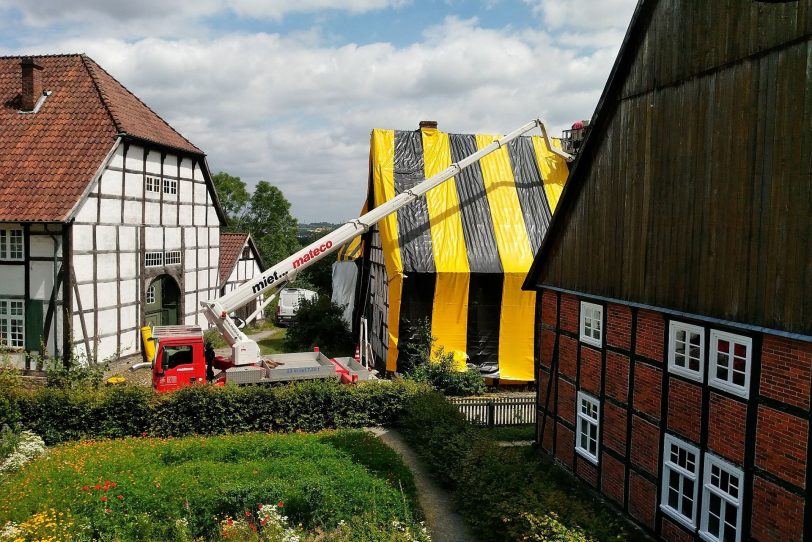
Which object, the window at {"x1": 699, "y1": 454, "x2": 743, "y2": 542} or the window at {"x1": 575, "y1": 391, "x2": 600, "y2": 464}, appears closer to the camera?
the window at {"x1": 699, "y1": 454, "x2": 743, "y2": 542}

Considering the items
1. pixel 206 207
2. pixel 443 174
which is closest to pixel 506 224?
pixel 443 174

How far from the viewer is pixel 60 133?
2091cm

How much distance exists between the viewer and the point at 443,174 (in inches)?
854

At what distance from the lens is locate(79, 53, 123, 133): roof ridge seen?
20.9 metres

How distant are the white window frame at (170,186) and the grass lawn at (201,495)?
1372 cm

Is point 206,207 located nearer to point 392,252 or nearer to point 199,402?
point 392,252

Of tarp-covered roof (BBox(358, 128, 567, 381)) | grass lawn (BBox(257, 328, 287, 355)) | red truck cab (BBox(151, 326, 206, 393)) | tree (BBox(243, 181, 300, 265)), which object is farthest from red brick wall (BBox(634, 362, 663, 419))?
tree (BBox(243, 181, 300, 265))

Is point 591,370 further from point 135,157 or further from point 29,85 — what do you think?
point 29,85

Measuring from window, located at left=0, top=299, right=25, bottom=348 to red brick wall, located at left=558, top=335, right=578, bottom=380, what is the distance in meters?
16.6

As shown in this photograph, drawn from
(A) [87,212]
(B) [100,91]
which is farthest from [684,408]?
(B) [100,91]

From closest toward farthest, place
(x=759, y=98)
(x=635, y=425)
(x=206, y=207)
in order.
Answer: (x=759, y=98)
(x=635, y=425)
(x=206, y=207)

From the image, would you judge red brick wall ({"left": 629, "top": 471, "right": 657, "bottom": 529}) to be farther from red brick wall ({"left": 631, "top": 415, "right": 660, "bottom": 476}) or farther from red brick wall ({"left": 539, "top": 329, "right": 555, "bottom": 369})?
red brick wall ({"left": 539, "top": 329, "right": 555, "bottom": 369})

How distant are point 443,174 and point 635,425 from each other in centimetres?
1302

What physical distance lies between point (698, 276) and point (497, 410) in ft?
28.5
